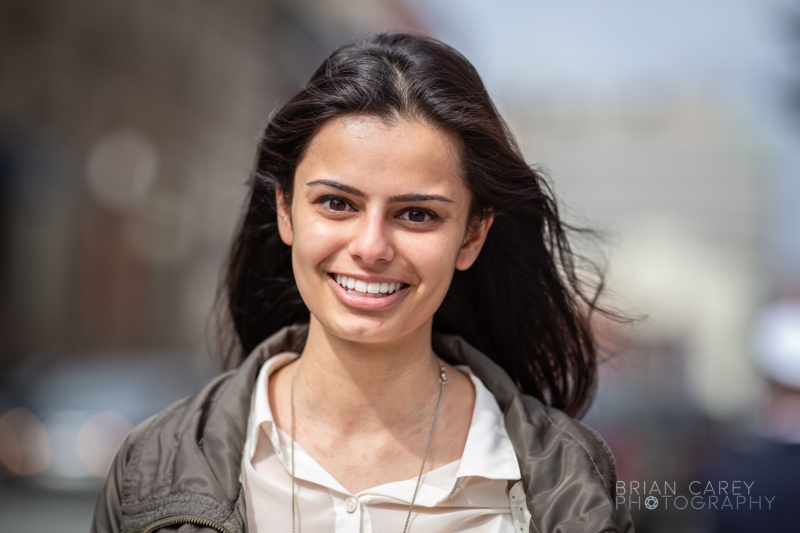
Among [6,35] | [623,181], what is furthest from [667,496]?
[623,181]

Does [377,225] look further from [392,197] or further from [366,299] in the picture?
[366,299]

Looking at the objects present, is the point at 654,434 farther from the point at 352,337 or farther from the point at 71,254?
the point at 71,254

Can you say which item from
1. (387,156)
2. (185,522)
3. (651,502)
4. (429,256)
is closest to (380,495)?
(185,522)

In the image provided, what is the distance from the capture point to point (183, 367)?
1019cm

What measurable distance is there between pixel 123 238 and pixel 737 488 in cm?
1632

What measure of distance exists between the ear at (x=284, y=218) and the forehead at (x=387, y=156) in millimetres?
213

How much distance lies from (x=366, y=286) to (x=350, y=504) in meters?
0.60

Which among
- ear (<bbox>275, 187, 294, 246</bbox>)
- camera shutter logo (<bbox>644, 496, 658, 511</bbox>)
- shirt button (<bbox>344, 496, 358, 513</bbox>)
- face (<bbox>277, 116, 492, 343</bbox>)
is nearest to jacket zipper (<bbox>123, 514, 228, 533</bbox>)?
shirt button (<bbox>344, 496, 358, 513</bbox>)

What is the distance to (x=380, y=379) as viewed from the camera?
2623 mm

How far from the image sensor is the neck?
2604 millimetres

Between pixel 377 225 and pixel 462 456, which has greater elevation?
pixel 377 225

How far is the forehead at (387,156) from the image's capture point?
2.36 metres

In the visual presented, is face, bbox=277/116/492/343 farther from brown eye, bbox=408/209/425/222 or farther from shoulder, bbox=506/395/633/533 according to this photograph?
shoulder, bbox=506/395/633/533

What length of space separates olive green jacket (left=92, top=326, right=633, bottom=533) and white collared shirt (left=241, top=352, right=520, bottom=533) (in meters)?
0.07
